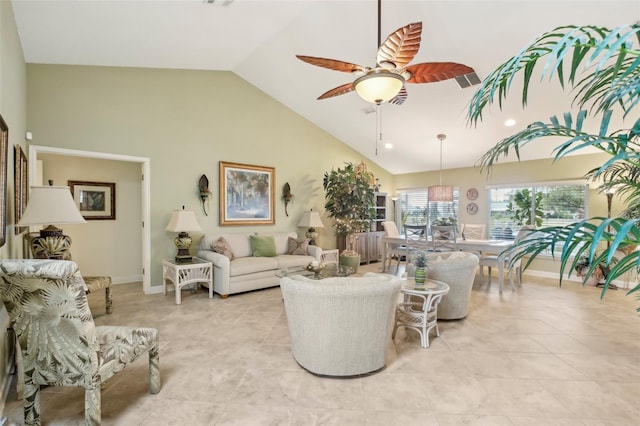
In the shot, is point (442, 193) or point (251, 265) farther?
point (442, 193)

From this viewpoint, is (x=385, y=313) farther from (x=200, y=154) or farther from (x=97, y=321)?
(x=200, y=154)

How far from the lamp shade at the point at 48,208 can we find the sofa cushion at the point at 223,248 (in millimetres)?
2165

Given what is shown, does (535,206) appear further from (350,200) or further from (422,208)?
(350,200)

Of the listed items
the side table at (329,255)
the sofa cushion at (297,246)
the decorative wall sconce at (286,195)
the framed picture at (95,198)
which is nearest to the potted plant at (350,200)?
the side table at (329,255)

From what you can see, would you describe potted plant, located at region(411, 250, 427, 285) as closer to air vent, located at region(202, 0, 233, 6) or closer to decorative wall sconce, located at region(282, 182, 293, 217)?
air vent, located at region(202, 0, 233, 6)

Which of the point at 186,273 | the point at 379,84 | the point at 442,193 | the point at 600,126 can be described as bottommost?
the point at 186,273

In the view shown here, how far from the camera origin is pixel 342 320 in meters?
2.23

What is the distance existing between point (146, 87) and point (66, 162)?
1.88m

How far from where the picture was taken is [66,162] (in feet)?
16.2

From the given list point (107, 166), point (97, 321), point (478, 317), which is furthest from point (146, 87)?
point (478, 317)

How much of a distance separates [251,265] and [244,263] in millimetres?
111

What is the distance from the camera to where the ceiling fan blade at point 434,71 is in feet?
8.03

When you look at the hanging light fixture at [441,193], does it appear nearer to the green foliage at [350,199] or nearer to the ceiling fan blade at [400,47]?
the green foliage at [350,199]

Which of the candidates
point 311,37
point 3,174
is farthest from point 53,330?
point 311,37
